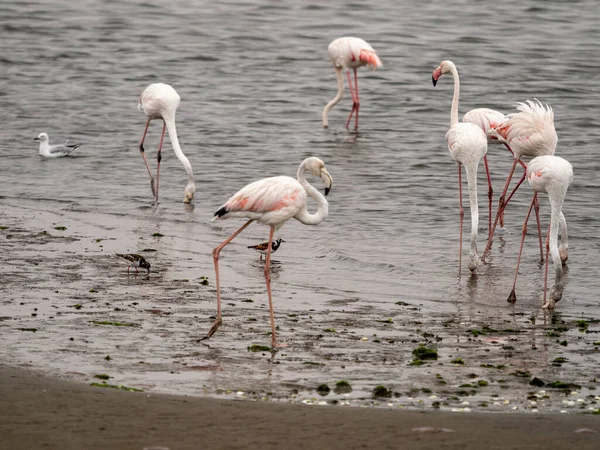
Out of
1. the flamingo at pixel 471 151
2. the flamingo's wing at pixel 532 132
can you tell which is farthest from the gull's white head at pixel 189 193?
the flamingo's wing at pixel 532 132

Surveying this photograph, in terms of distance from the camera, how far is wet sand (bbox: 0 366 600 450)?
5152 millimetres

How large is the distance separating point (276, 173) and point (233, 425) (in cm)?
903

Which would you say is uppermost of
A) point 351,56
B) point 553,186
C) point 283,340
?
point 351,56

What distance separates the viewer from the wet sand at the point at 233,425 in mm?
5152

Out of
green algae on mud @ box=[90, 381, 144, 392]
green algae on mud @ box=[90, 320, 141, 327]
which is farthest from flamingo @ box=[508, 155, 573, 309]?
green algae on mud @ box=[90, 381, 144, 392]

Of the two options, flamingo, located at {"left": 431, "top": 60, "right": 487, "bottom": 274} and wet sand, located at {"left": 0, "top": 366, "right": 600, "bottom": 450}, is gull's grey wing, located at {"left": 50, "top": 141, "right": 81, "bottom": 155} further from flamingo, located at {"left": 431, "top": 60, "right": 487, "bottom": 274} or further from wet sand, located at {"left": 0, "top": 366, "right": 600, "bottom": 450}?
wet sand, located at {"left": 0, "top": 366, "right": 600, "bottom": 450}

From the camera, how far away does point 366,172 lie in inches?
577

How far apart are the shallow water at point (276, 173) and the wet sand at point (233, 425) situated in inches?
16.6

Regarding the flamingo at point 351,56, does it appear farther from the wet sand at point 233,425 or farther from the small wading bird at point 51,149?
the wet sand at point 233,425

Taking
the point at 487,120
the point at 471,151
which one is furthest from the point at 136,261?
the point at 487,120

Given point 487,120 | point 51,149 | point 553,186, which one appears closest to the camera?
point 553,186

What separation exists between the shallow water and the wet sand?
42 cm

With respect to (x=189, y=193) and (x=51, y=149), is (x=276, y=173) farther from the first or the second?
(x=51, y=149)

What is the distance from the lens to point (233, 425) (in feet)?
17.7
